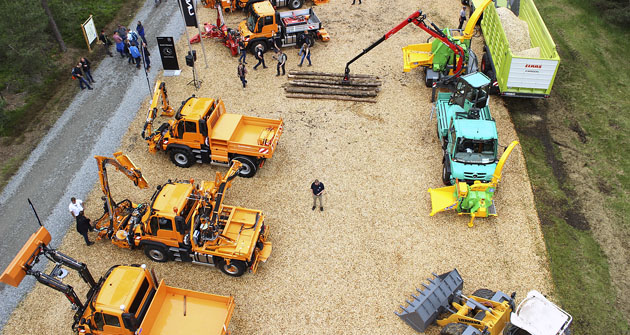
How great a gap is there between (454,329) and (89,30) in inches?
849

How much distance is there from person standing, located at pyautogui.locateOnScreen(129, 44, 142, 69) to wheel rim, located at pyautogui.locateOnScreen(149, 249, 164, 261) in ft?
39.1

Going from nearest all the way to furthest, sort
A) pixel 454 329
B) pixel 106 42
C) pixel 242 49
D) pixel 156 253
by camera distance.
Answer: pixel 454 329
pixel 156 253
pixel 242 49
pixel 106 42

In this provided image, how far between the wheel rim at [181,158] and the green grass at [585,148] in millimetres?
12029

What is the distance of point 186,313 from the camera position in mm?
11078

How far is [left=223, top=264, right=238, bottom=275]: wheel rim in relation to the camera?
12.6 metres

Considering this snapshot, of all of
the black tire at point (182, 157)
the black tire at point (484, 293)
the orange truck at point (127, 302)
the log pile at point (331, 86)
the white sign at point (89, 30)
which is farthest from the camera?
the white sign at point (89, 30)

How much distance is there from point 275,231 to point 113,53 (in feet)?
47.9

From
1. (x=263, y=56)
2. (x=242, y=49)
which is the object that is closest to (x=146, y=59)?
(x=242, y=49)

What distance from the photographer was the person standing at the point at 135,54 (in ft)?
69.9

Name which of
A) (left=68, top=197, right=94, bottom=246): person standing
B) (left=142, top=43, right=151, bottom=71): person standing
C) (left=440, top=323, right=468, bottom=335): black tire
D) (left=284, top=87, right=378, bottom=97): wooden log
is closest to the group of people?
(left=284, top=87, right=378, bottom=97): wooden log

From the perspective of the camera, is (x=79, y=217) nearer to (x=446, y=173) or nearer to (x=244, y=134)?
(x=244, y=134)

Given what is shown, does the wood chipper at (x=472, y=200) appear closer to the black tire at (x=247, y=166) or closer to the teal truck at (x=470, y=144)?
the teal truck at (x=470, y=144)

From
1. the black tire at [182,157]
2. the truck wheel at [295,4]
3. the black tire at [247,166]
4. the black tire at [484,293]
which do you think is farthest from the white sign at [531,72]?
the truck wheel at [295,4]

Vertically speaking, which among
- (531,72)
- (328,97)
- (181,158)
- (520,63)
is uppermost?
(520,63)
